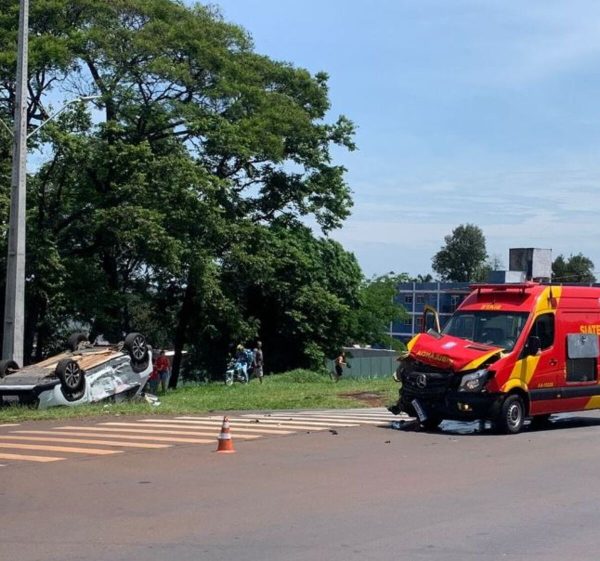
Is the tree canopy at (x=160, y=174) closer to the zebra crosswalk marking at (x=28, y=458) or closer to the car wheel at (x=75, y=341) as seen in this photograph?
the car wheel at (x=75, y=341)

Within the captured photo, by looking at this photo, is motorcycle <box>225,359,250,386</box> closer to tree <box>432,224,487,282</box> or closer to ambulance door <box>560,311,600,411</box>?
ambulance door <box>560,311,600,411</box>

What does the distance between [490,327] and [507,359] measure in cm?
96

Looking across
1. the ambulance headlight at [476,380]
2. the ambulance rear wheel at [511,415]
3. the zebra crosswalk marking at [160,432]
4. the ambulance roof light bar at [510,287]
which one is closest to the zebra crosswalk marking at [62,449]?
the zebra crosswalk marking at [160,432]

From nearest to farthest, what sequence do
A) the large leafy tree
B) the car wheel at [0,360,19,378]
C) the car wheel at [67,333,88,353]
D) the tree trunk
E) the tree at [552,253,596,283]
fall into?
the car wheel at [0,360,19,378] → the car wheel at [67,333,88,353] → the large leafy tree → the tree trunk → the tree at [552,253,596,283]

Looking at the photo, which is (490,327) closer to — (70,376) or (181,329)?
(70,376)

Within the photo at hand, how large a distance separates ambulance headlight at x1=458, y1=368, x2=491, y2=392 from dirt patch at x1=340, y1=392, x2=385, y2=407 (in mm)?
8642

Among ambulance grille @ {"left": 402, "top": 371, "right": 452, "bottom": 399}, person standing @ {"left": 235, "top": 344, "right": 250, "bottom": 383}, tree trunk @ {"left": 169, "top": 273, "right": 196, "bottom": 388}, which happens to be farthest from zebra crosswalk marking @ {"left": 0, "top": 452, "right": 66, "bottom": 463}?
tree trunk @ {"left": 169, "top": 273, "right": 196, "bottom": 388}

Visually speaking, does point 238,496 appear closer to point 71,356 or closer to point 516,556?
point 516,556

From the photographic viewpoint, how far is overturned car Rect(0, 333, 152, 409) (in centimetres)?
2170

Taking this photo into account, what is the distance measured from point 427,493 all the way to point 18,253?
645 inches

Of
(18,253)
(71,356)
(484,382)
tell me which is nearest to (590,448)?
(484,382)

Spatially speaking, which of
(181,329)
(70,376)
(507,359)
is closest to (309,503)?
(507,359)

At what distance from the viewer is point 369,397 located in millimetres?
27469

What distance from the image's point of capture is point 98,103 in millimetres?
35531
